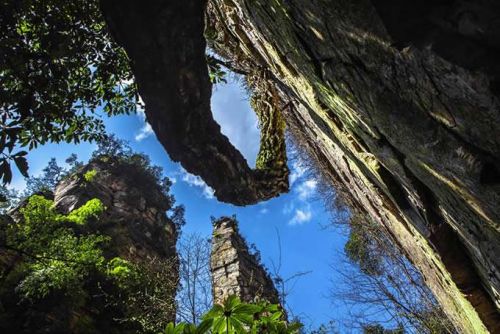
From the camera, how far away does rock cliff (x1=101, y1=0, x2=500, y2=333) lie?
1.28 m

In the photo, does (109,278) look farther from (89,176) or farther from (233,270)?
(89,176)

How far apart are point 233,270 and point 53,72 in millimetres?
9121

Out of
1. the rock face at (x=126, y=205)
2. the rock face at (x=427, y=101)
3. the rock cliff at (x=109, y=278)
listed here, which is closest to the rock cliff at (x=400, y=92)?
the rock face at (x=427, y=101)

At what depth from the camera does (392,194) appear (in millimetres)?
3258

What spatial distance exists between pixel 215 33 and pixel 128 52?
143 inches

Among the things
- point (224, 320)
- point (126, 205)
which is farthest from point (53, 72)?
point (126, 205)

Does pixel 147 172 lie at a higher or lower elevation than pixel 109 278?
higher

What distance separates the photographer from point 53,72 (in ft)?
12.1

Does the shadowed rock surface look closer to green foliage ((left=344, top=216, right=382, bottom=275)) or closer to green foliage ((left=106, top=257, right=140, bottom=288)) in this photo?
green foliage ((left=344, top=216, right=382, bottom=275))

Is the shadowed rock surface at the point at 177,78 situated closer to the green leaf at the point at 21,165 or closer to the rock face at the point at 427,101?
the rock face at the point at 427,101

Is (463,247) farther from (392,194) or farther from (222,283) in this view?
(222,283)

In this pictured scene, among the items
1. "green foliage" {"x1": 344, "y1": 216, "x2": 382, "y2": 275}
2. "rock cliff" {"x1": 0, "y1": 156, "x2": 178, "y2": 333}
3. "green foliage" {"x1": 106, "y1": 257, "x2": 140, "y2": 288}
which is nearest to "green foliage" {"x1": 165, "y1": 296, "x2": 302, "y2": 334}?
"rock cliff" {"x1": 0, "y1": 156, "x2": 178, "y2": 333}

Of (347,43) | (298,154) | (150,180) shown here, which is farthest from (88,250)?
(150,180)

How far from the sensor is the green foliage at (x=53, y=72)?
3.31 meters
